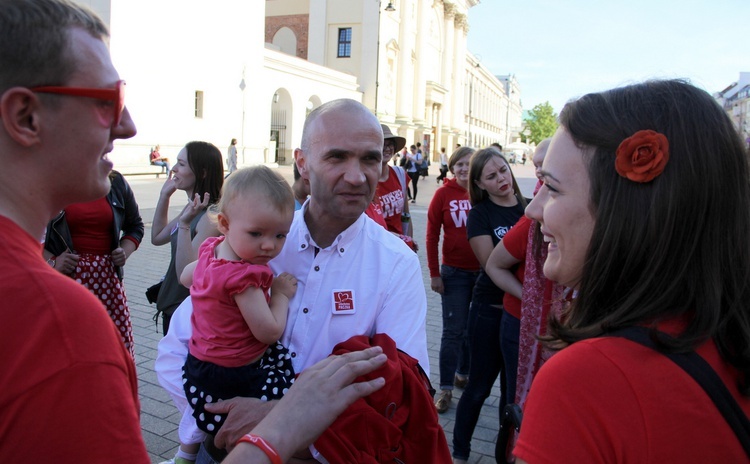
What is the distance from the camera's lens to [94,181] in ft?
3.94

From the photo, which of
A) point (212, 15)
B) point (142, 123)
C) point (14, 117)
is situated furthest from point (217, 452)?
point (212, 15)

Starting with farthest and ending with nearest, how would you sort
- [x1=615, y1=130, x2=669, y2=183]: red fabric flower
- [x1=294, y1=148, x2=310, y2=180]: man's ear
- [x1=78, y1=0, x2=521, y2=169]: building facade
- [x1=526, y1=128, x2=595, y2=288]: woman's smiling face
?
[x1=78, y1=0, x2=521, y2=169]: building facade → [x1=294, y1=148, x2=310, y2=180]: man's ear → [x1=526, y1=128, x2=595, y2=288]: woman's smiling face → [x1=615, y1=130, x2=669, y2=183]: red fabric flower

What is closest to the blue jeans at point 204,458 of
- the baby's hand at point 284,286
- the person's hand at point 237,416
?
the person's hand at point 237,416

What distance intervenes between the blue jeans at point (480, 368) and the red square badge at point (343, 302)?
6.46 ft

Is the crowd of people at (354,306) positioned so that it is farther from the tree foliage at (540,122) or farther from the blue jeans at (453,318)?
the tree foliage at (540,122)

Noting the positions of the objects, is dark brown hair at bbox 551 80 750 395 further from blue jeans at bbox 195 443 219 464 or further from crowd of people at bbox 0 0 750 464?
blue jeans at bbox 195 443 219 464

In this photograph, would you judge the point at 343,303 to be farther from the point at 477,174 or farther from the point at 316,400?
the point at 477,174

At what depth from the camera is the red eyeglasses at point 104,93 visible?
108 cm

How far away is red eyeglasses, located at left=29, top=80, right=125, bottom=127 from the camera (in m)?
1.08

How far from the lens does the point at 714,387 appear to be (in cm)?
→ 107

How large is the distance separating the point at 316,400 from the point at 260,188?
89 cm

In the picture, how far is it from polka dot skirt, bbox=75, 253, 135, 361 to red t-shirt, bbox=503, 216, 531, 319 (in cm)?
267

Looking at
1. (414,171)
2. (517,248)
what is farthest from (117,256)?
(414,171)

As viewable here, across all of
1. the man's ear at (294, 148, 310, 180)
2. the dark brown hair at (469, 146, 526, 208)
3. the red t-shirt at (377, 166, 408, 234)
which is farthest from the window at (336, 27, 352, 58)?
the man's ear at (294, 148, 310, 180)
